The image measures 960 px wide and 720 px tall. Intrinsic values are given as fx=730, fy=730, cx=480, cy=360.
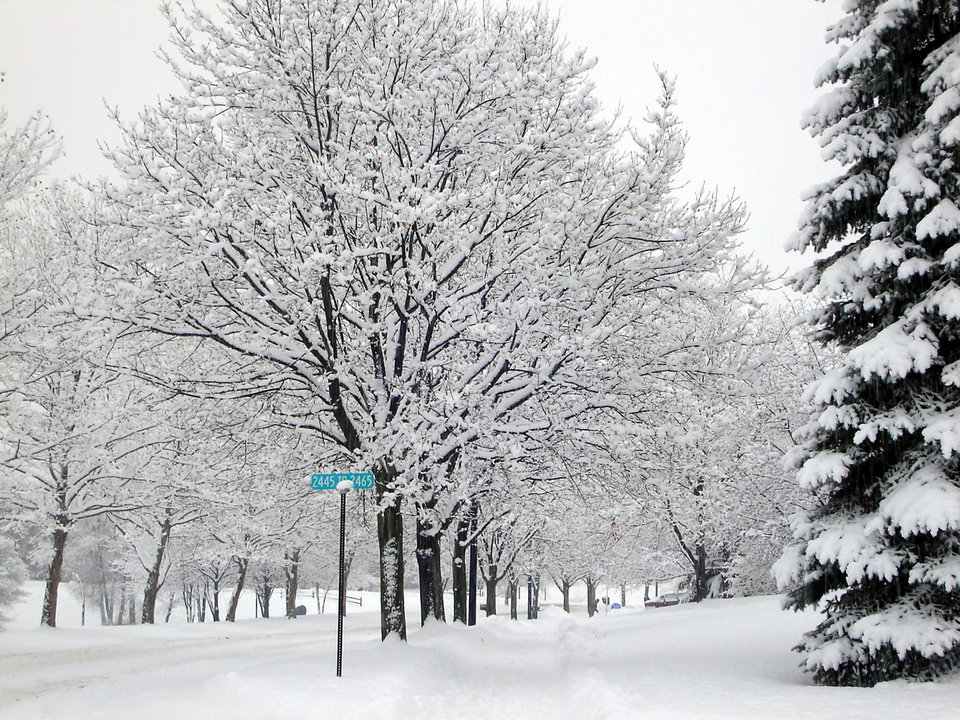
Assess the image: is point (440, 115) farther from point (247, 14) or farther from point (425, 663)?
point (425, 663)

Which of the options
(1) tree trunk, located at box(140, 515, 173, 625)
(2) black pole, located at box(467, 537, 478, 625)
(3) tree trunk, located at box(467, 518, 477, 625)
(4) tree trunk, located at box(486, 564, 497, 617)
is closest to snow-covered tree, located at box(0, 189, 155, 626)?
(1) tree trunk, located at box(140, 515, 173, 625)

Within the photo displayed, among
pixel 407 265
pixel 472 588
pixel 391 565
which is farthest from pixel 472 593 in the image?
pixel 407 265

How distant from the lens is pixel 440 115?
1273cm

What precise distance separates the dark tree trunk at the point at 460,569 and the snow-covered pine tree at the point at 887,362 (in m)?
14.0

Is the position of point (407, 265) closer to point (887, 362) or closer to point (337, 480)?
point (337, 480)

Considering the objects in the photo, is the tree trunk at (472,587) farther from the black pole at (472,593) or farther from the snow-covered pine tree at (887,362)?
the snow-covered pine tree at (887,362)

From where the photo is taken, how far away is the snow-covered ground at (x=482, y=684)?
25.0 ft

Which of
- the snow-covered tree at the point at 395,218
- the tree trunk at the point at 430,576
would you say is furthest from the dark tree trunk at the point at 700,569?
the snow-covered tree at the point at 395,218

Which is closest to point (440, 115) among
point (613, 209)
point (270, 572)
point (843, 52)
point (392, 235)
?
point (392, 235)

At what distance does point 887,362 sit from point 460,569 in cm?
1839

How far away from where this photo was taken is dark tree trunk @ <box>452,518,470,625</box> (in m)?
22.3

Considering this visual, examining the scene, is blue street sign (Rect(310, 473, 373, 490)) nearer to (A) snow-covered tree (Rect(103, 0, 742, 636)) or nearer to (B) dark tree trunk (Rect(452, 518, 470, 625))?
(A) snow-covered tree (Rect(103, 0, 742, 636))

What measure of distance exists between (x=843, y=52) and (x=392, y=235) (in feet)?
22.2

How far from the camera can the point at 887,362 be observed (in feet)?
25.8
